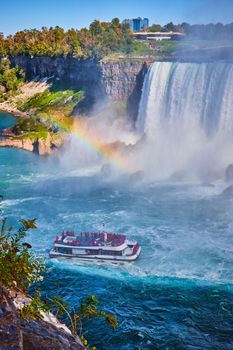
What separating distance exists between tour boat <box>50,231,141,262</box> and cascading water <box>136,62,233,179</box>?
65.2 feet

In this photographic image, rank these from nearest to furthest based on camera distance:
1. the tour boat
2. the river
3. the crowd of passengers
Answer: the river, the tour boat, the crowd of passengers

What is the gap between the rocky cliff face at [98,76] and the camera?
217 feet

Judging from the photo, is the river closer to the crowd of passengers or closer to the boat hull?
the boat hull

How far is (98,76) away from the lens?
74000 millimetres

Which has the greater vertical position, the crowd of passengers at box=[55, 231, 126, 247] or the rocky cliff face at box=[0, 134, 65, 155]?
the rocky cliff face at box=[0, 134, 65, 155]

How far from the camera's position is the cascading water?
165 feet

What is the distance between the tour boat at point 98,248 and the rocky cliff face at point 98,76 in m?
36.7

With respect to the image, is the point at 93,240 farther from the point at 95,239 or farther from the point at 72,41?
the point at 72,41

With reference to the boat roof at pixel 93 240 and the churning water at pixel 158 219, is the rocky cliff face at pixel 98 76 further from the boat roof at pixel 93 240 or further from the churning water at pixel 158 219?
the boat roof at pixel 93 240

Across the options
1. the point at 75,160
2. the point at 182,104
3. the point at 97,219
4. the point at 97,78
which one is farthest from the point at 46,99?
the point at 97,219

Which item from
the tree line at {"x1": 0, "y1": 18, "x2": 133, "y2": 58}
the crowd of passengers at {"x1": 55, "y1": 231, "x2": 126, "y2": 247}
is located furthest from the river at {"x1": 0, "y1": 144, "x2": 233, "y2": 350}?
the tree line at {"x1": 0, "y1": 18, "x2": 133, "y2": 58}

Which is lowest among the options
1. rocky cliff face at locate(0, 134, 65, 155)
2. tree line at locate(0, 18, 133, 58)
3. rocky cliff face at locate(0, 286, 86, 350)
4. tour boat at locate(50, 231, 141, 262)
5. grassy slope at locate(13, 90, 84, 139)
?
tour boat at locate(50, 231, 141, 262)

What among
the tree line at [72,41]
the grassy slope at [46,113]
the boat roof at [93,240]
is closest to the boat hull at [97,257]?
the boat roof at [93,240]

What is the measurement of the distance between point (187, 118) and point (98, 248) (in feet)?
95.3
